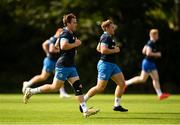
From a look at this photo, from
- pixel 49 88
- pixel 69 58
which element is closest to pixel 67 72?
pixel 69 58

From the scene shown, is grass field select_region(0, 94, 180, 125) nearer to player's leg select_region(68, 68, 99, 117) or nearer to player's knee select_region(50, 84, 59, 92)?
player's leg select_region(68, 68, 99, 117)

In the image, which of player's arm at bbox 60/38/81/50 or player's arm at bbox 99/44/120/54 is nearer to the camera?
player's arm at bbox 60/38/81/50

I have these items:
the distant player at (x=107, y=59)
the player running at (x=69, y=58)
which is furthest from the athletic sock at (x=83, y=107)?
the distant player at (x=107, y=59)

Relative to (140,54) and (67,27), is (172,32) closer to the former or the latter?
(140,54)

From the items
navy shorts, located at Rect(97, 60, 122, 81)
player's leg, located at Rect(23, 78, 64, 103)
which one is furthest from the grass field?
navy shorts, located at Rect(97, 60, 122, 81)

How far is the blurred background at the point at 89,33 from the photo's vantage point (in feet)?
126

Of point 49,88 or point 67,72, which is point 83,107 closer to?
point 67,72

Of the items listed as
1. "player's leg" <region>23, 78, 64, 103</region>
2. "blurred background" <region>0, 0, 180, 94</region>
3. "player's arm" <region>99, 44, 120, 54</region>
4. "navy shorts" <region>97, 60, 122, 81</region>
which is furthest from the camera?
"blurred background" <region>0, 0, 180, 94</region>

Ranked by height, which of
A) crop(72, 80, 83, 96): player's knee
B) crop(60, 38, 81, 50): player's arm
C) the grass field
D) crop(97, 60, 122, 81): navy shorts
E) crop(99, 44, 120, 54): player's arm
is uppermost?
crop(60, 38, 81, 50): player's arm

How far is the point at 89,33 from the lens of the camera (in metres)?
40.2

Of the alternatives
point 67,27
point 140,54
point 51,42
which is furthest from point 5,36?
point 67,27

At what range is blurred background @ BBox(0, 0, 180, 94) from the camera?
126 ft

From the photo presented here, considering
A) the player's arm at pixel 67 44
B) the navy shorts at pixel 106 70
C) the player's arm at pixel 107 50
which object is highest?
the player's arm at pixel 67 44

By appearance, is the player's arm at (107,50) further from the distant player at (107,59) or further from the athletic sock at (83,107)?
the athletic sock at (83,107)
